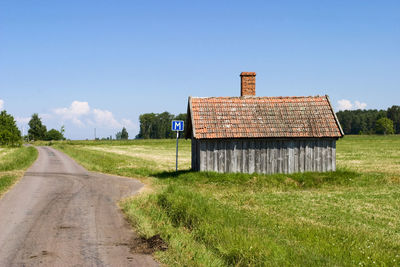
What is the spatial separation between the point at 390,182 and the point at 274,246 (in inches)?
616

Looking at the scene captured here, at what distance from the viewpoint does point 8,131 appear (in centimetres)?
8731

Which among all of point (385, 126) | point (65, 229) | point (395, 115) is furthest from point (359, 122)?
point (65, 229)

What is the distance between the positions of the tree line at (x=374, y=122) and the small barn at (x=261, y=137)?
161m

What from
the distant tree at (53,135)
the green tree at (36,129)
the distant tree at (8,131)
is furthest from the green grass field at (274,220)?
the distant tree at (53,135)

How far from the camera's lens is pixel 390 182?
65.9 feet

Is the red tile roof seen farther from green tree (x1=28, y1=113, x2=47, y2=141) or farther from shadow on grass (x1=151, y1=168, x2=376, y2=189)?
green tree (x1=28, y1=113, x2=47, y2=141)

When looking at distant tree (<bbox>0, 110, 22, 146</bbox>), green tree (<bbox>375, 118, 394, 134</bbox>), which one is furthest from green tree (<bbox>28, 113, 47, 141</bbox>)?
green tree (<bbox>375, 118, 394, 134</bbox>)

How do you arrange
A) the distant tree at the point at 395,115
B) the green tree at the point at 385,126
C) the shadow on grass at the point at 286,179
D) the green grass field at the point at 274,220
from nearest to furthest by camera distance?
the green grass field at the point at 274,220, the shadow on grass at the point at 286,179, the green tree at the point at 385,126, the distant tree at the point at 395,115

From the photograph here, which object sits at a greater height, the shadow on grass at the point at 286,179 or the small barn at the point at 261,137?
the small barn at the point at 261,137

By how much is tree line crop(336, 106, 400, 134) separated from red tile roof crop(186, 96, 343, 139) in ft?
525

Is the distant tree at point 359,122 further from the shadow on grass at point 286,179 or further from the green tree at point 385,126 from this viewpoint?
the shadow on grass at point 286,179

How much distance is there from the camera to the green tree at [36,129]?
6545 inches

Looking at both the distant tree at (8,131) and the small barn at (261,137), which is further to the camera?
the distant tree at (8,131)

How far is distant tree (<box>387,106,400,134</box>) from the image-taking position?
178125mm
